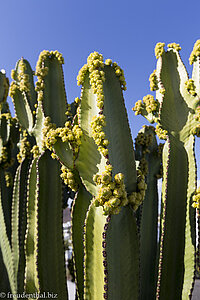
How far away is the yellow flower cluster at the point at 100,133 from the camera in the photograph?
99 cm

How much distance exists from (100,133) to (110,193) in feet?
0.78

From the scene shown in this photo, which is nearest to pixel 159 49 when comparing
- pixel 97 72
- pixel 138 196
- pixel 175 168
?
pixel 97 72

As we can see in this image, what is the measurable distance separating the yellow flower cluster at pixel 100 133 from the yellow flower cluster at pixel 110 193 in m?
0.09

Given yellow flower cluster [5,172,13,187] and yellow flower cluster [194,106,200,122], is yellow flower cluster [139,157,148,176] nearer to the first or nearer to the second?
yellow flower cluster [194,106,200,122]

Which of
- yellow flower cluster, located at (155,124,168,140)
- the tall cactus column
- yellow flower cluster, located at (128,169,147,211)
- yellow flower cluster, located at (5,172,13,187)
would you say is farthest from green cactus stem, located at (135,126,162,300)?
yellow flower cluster, located at (5,172,13,187)

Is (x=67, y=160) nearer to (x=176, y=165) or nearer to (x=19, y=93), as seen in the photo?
(x=176, y=165)

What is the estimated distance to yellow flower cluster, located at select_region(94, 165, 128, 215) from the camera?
91cm

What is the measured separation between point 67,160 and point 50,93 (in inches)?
31.0

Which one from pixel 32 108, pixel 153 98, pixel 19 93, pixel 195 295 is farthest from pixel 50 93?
pixel 195 295

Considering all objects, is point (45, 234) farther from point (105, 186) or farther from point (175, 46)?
point (175, 46)

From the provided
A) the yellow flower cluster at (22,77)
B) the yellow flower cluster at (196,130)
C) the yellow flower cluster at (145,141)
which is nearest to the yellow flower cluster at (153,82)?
the yellow flower cluster at (196,130)

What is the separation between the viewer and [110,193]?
92 centimetres

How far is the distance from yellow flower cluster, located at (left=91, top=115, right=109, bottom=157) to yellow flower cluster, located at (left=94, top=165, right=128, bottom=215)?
0.29ft

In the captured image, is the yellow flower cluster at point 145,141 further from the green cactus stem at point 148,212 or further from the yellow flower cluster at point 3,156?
the yellow flower cluster at point 3,156
